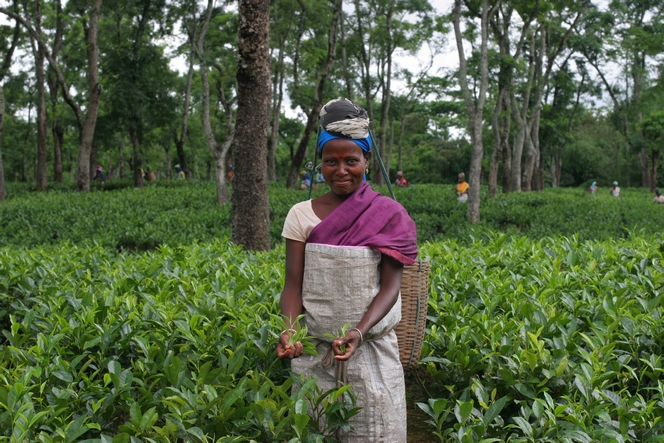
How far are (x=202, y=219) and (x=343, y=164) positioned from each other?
33.0ft

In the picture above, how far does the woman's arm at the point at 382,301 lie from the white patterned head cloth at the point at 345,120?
0.48 m

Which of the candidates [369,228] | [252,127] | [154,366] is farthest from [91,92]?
[369,228]

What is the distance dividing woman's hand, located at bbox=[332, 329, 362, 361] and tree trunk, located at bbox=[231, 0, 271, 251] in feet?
16.3

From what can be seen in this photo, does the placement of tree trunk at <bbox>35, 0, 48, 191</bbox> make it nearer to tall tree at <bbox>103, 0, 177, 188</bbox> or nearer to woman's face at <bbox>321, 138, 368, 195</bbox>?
tall tree at <bbox>103, 0, 177, 188</bbox>

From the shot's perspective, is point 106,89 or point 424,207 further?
point 106,89

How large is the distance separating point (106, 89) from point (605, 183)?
116 ft

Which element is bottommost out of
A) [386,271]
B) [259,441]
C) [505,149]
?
[259,441]

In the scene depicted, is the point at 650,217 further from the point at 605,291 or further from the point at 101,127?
the point at 101,127

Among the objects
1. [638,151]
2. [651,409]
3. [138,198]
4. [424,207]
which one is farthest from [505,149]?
[651,409]

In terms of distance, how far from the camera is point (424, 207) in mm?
14500

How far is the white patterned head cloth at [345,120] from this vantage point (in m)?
2.31

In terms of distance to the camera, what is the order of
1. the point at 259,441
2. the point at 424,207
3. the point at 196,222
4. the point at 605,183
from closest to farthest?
the point at 259,441
the point at 196,222
the point at 424,207
the point at 605,183

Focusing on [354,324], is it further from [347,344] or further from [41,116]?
[41,116]

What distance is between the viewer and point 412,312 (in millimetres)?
2574
